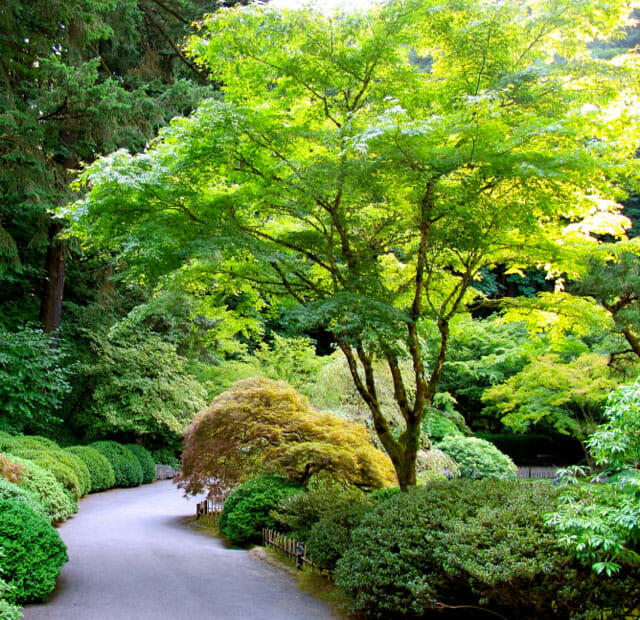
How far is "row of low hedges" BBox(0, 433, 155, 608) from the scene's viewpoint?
554 cm

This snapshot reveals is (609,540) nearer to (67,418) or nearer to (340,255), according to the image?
(340,255)

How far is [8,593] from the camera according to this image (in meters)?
5.29

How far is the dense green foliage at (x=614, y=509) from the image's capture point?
3777 millimetres

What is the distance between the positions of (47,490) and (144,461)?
27.0 feet

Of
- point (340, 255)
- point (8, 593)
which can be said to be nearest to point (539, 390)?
point (340, 255)

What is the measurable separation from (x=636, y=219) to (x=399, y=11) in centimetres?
2718

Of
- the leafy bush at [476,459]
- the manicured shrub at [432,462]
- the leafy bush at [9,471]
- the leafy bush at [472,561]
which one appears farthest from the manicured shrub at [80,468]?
the leafy bush at [476,459]

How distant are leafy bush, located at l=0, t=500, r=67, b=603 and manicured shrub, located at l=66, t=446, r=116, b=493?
27.5 ft

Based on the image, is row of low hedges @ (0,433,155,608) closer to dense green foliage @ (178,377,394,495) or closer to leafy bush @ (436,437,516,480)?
dense green foliage @ (178,377,394,495)

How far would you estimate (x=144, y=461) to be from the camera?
1770 centimetres

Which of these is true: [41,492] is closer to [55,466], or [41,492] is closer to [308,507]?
[55,466]

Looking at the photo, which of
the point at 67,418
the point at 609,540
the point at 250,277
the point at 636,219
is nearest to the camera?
the point at 609,540

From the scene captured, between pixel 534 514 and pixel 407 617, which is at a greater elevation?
pixel 534 514

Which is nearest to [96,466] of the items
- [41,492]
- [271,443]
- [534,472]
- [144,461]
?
[144,461]
